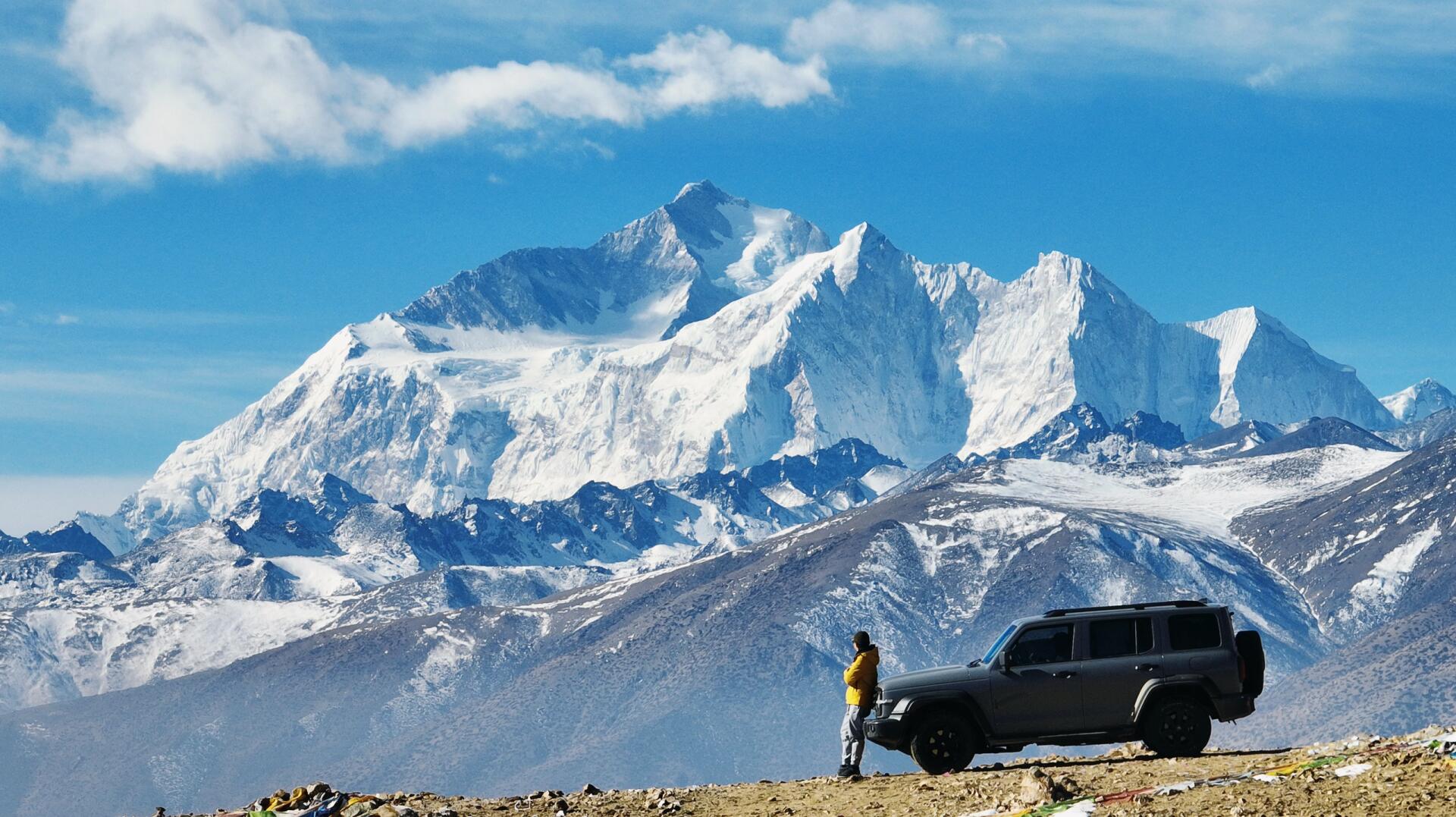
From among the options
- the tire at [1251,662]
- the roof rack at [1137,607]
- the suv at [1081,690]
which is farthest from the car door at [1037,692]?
the tire at [1251,662]

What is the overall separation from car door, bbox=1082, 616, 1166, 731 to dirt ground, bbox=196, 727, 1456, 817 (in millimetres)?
1201

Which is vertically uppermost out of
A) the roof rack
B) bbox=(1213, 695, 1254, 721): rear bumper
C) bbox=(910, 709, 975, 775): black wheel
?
the roof rack

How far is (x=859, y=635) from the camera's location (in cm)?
4406

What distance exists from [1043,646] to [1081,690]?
1327mm

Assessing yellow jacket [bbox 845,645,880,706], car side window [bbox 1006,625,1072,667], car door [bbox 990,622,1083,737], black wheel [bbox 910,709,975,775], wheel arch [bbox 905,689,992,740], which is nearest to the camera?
car door [bbox 990,622,1083,737]

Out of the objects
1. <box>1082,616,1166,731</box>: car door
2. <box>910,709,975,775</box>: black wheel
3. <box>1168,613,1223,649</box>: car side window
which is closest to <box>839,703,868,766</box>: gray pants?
<box>910,709,975,775</box>: black wheel

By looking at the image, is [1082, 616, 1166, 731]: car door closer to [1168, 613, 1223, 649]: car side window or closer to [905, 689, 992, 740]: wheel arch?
[1168, 613, 1223, 649]: car side window

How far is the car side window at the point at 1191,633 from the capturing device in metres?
44.0

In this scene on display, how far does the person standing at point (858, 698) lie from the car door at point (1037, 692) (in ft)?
9.43

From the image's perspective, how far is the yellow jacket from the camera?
4425 cm

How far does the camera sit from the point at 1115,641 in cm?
4397

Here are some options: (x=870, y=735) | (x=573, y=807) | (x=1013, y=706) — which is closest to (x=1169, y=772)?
(x=1013, y=706)

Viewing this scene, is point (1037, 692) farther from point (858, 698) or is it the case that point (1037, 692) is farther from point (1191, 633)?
point (858, 698)

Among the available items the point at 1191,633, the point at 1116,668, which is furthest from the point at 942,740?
the point at 1191,633
